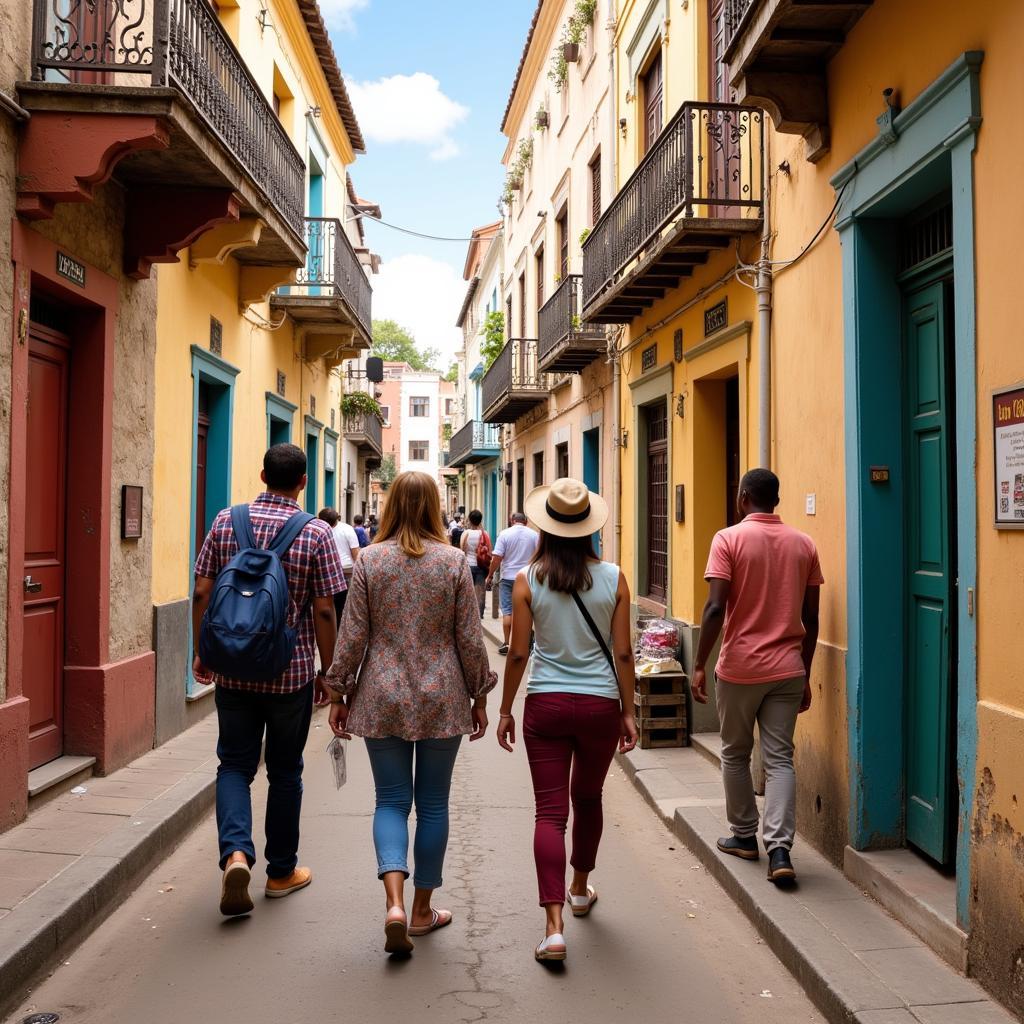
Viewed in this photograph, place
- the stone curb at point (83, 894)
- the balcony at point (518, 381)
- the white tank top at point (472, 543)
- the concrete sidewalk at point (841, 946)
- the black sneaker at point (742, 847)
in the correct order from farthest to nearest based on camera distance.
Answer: the balcony at point (518, 381) → the white tank top at point (472, 543) → the black sneaker at point (742, 847) → the stone curb at point (83, 894) → the concrete sidewalk at point (841, 946)

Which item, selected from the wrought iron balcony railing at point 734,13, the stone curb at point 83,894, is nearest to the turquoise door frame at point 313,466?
the stone curb at point 83,894

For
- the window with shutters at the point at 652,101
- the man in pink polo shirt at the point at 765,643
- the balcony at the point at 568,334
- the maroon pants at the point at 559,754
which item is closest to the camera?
the maroon pants at the point at 559,754

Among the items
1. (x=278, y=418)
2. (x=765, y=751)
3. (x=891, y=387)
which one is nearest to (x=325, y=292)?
(x=278, y=418)

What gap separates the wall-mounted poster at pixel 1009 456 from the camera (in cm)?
366

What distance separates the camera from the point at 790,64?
19.1 feet

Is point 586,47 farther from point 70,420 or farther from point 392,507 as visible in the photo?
point 392,507

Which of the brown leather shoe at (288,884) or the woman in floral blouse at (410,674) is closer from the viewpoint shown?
the woman in floral blouse at (410,674)

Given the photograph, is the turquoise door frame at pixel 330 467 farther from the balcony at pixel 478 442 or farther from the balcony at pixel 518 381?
the balcony at pixel 478 442

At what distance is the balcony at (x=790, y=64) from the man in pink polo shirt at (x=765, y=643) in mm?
2095

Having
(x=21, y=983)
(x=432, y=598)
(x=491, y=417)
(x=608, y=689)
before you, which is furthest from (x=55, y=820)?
(x=491, y=417)

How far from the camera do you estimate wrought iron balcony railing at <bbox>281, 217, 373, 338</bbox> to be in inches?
536

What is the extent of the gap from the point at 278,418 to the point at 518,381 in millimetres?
6441

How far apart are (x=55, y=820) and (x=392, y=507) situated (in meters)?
2.92

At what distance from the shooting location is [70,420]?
7.01 m
